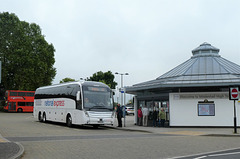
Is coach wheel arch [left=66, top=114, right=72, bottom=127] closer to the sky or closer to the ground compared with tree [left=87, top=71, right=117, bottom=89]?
closer to the ground

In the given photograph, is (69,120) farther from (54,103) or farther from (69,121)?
(54,103)

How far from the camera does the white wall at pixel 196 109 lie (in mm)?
21625

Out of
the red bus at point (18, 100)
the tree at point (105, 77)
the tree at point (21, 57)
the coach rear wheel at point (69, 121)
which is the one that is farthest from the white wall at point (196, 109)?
the tree at point (105, 77)

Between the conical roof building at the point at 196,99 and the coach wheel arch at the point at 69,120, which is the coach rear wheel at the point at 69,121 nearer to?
the coach wheel arch at the point at 69,120

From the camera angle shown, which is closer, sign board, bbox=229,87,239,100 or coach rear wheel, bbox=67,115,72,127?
sign board, bbox=229,87,239,100

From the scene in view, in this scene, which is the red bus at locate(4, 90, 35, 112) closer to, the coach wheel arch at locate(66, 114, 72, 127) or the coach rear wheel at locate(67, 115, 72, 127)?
the coach wheel arch at locate(66, 114, 72, 127)

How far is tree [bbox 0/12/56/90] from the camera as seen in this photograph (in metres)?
50.2

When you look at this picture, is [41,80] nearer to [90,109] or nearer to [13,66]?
[13,66]

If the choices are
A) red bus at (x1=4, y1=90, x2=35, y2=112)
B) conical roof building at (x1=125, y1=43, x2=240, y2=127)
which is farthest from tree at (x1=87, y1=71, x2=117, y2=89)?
conical roof building at (x1=125, y1=43, x2=240, y2=127)

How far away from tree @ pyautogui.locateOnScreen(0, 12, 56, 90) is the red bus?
1.63m

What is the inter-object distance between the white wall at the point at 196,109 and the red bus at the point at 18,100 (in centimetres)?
3383

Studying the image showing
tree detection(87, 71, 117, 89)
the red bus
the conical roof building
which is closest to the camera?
the conical roof building

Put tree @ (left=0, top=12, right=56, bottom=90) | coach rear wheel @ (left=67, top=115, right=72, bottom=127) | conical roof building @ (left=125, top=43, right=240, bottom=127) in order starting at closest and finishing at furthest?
conical roof building @ (left=125, top=43, right=240, bottom=127), coach rear wheel @ (left=67, top=115, right=72, bottom=127), tree @ (left=0, top=12, right=56, bottom=90)

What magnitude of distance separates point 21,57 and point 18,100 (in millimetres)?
7629
